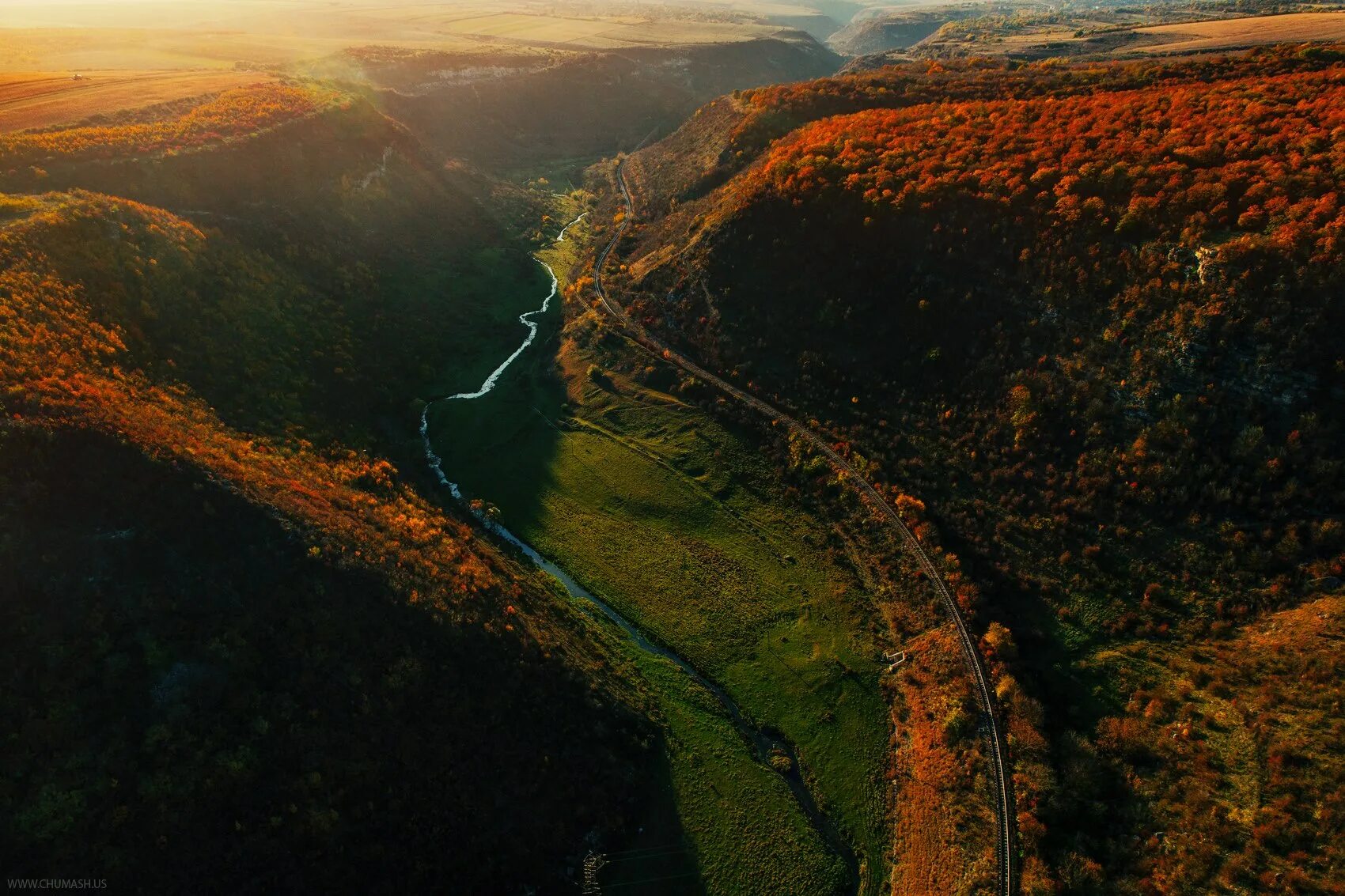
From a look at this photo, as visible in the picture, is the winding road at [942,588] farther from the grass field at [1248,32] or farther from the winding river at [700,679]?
the grass field at [1248,32]

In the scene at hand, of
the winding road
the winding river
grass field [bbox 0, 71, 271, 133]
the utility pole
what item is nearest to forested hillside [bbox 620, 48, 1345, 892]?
the winding road

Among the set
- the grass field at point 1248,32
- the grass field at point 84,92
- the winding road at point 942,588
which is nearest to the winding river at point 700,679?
the winding road at point 942,588

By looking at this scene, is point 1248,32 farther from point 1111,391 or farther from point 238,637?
point 238,637

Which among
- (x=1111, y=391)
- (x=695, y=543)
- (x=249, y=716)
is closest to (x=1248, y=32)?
(x=1111, y=391)

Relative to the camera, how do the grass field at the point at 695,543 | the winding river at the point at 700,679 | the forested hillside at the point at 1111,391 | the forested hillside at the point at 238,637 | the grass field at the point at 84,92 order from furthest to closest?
the grass field at the point at 84,92 < the grass field at the point at 695,543 < the winding river at the point at 700,679 < the forested hillside at the point at 1111,391 < the forested hillside at the point at 238,637

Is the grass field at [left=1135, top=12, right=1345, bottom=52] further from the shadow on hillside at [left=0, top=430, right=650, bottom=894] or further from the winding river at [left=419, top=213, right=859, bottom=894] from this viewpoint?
the shadow on hillside at [left=0, top=430, right=650, bottom=894]

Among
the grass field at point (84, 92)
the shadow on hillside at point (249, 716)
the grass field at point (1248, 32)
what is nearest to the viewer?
the shadow on hillside at point (249, 716)

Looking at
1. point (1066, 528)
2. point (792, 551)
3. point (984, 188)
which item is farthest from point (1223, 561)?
point (984, 188)
